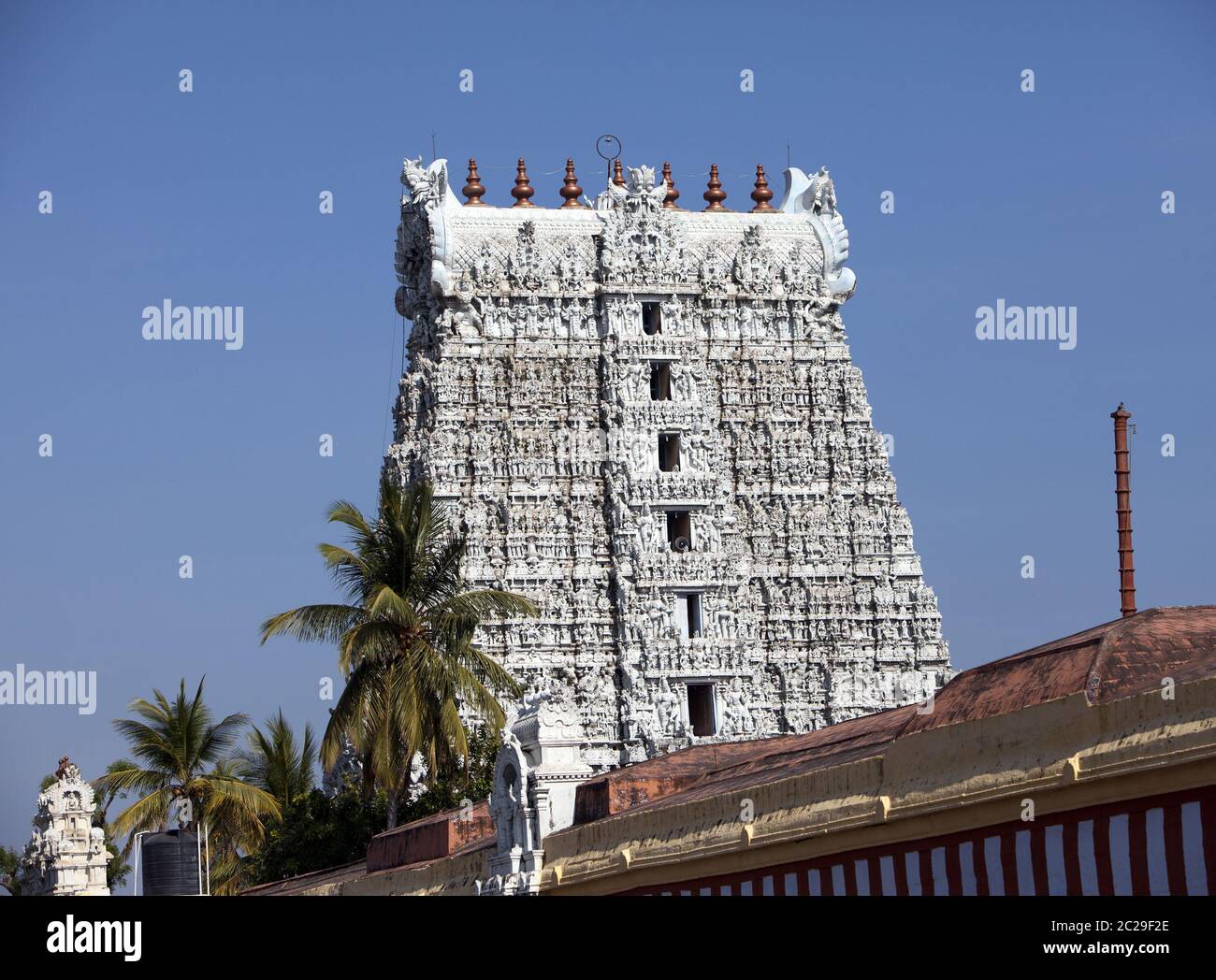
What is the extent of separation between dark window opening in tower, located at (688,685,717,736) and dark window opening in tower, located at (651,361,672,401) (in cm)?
898

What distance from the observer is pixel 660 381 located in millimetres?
77562

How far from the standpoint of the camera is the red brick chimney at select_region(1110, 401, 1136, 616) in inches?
2240

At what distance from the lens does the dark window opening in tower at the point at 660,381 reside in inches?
3034

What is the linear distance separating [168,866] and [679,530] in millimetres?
35995

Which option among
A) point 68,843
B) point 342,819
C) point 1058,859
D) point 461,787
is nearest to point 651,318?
point 342,819

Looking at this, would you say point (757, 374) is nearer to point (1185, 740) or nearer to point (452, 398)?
point (452, 398)

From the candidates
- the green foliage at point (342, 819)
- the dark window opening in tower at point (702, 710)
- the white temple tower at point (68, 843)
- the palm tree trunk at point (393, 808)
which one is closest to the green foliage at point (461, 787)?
the green foliage at point (342, 819)

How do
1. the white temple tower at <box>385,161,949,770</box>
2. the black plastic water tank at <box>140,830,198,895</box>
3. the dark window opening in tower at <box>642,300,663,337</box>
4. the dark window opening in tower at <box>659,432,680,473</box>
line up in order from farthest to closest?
the dark window opening in tower at <box>642,300,663,337</box> < the dark window opening in tower at <box>659,432,680,473</box> < the white temple tower at <box>385,161,949,770</box> < the black plastic water tank at <box>140,830,198,895</box>

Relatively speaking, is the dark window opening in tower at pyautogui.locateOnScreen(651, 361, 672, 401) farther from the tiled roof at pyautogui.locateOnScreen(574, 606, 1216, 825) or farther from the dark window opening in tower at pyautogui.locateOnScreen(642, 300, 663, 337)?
the tiled roof at pyautogui.locateOnScreen(574, 606, 1216, 825)

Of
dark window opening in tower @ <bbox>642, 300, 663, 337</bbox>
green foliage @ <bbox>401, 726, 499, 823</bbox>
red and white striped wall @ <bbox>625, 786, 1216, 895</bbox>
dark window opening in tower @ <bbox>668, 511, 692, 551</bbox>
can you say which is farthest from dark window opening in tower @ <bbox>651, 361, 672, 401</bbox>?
red and white striped wall @ <bbox>625, 786, 1216, 895</bbox>

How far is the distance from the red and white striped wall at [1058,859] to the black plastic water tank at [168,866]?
15302mm

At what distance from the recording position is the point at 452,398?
75.4m

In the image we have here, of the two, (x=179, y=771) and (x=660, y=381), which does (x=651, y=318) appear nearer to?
(x=660, y=381)
